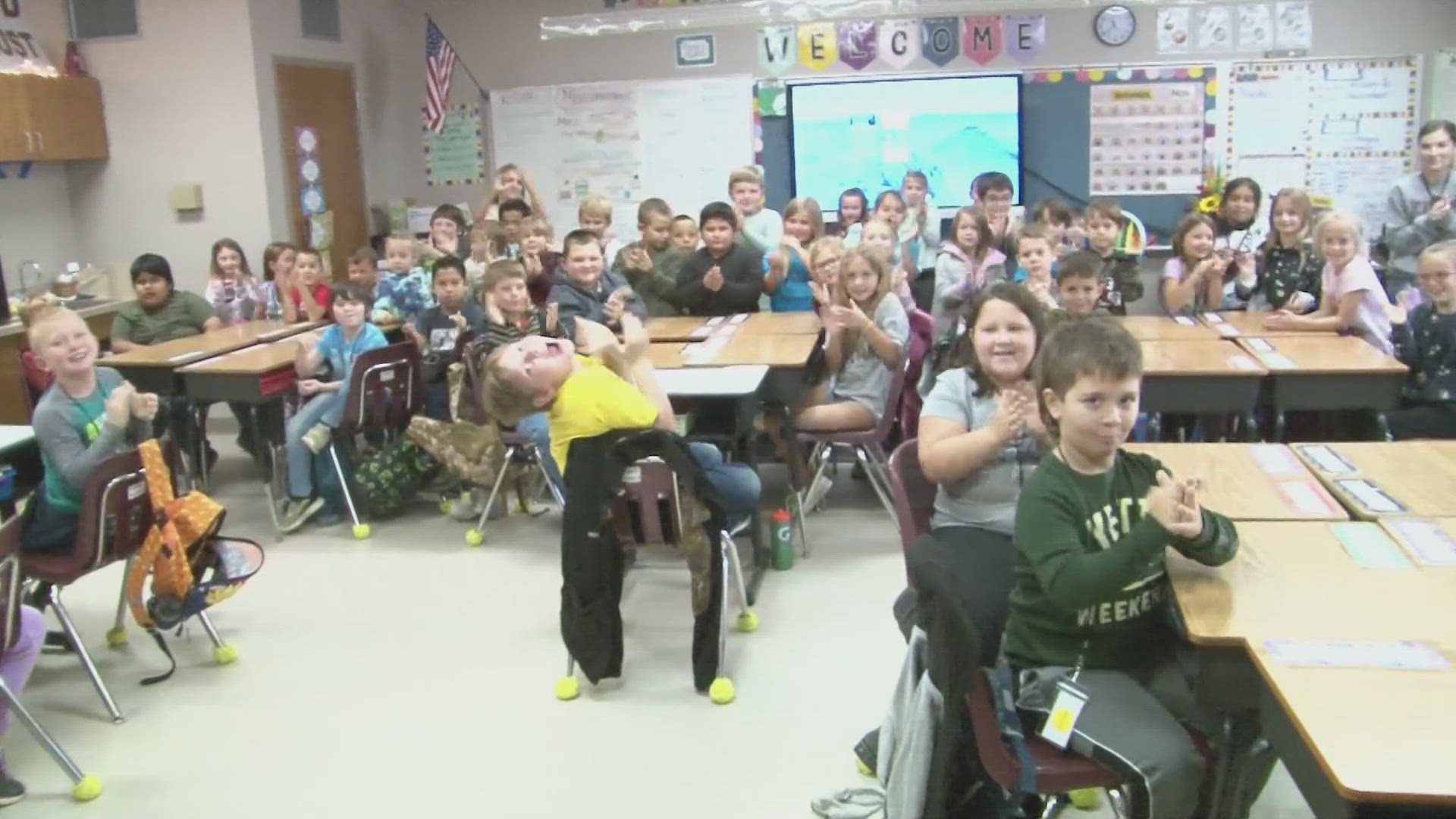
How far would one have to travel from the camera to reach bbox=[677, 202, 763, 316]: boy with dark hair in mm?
5289

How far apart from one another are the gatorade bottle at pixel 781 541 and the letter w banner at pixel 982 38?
4.12m

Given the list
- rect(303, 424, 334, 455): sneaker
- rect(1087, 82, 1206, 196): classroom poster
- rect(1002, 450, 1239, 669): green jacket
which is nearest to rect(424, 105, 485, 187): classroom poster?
rect(303, 424, 334, 455): sneaker

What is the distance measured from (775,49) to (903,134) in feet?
3.18

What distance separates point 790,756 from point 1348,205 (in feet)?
19.0

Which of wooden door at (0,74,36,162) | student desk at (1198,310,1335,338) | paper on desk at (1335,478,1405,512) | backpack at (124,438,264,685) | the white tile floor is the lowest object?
the white tile floor

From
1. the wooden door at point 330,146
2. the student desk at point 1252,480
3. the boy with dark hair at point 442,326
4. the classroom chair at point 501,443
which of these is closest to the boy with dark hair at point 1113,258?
the student desk at point 1252,480

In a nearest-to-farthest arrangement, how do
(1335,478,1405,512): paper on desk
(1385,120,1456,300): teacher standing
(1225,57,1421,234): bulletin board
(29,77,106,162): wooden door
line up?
(1335,478,1405,512): paper on desk < (1385,120,1456,300): teacher standing < (29,77,106,162): wooden door < (1225,57,1421,234): bulletin board

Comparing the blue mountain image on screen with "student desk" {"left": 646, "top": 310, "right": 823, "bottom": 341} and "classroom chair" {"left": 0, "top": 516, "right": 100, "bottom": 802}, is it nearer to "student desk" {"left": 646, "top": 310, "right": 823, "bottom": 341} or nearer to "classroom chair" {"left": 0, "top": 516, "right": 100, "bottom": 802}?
"student desk" {"left": 646, "top": 310, "right": 823, "bottom": 341}

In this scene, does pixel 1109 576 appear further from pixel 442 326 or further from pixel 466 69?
pixel 466 69

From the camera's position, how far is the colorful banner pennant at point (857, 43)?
7172 millimetres

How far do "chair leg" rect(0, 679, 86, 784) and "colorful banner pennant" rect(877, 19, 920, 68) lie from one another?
590cm

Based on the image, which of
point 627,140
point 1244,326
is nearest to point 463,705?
point 1244,326

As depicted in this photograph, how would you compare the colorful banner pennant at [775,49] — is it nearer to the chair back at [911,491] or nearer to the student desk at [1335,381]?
the student desk at [1335,381]

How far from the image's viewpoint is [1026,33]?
23.0 feet
